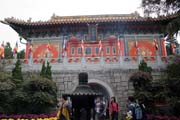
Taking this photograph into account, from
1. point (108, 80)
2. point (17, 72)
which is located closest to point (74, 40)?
point (108, 80)

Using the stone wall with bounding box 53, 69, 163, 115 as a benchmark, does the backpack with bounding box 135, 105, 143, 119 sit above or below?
below

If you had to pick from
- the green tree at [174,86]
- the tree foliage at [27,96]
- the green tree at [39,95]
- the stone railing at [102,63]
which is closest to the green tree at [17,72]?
the tree foliage at [27,96]

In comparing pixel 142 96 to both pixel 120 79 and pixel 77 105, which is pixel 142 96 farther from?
pixel 77 105

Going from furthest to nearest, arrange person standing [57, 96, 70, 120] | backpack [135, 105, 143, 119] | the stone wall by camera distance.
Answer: the stone wall
backpack [135, 105, 143, 119]
person standing [57, 96, 70, 120]

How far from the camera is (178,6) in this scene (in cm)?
870

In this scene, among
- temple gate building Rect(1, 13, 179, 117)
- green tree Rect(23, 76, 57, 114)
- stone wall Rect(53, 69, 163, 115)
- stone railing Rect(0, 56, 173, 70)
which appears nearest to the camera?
green tree Rect(23, 76, 57, 114)

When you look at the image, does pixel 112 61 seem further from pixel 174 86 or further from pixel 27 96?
pixel 27 96

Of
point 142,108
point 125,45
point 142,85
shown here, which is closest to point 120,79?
point 142,85

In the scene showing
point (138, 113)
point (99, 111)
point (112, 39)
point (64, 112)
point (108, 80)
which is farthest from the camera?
point (112, 39)

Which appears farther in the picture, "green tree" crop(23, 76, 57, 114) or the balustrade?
the balustrade

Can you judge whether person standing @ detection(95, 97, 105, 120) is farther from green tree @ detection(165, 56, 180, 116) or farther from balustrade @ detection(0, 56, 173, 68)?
balustrade @ detection(0, 56, 173, 68)

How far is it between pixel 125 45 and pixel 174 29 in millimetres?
9073

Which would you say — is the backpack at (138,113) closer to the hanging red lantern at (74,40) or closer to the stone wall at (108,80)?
the stone wall at (108,80)

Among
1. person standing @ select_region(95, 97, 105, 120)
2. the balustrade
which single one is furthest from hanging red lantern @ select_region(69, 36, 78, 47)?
person standing @ select_region(95, 97, 105, 120)
